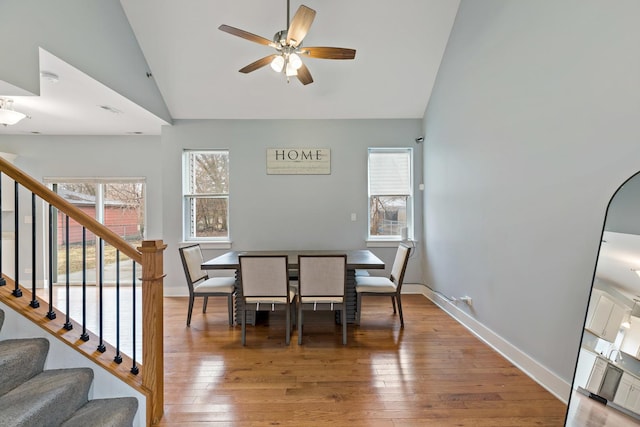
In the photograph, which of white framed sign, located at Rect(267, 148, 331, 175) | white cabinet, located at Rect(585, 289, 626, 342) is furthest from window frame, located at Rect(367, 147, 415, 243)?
white cabinet, located at Rect(585, 289, 626, 342)

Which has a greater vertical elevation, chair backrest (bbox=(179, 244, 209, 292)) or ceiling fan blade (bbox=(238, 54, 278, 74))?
ceiling fan blade (bbox=(238, 54, 278, 74))

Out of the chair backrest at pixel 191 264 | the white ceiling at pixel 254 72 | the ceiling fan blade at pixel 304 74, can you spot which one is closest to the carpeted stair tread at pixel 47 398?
the chair backrest at pixel 191 264

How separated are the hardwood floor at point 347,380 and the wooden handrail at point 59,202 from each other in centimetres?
117

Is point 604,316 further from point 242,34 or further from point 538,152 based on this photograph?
point 242,34

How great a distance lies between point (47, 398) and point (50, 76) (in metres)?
2.83

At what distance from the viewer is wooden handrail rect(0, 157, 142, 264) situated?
164 cm

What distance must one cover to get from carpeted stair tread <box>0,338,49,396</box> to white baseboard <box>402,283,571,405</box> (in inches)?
126

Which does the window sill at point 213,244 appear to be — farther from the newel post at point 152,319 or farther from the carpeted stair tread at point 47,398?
the carpeted stair tread at point 47,398

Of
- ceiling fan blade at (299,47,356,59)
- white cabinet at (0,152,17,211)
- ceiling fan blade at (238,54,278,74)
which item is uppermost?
ceiling fan blade at (238,54,278,74)

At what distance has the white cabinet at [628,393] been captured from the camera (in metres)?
1.39

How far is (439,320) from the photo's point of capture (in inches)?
137

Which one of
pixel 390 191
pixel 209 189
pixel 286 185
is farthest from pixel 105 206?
pixel 390 191

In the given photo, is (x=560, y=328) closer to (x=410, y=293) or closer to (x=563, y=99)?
(x=563, y=99)

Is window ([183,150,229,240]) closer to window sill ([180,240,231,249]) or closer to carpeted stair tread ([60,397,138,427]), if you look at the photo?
window sill ([180,240,231,249])
